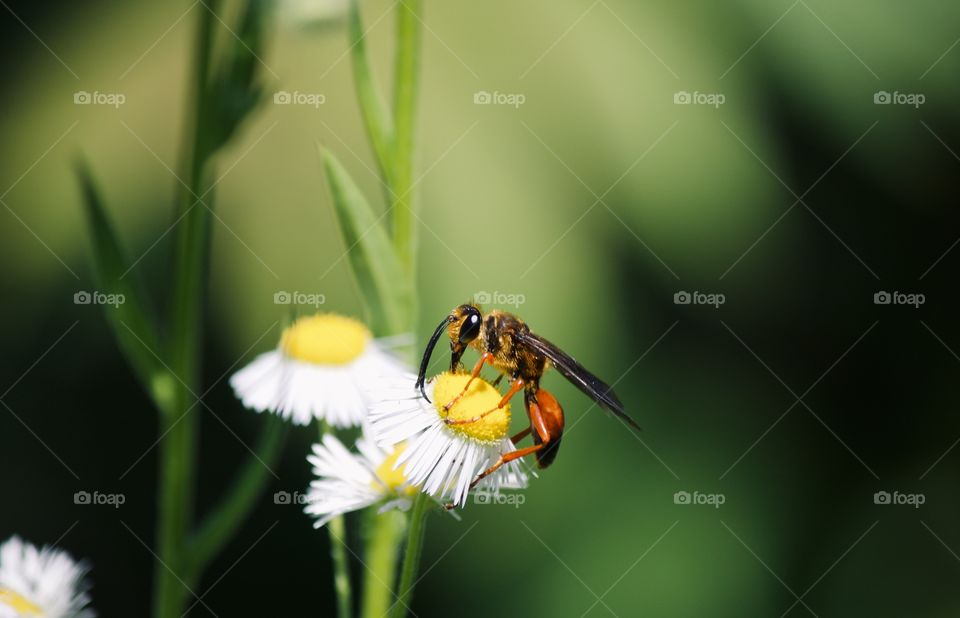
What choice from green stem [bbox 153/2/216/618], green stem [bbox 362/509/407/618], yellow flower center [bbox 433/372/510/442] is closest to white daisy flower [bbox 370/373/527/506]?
yellow flower center [bbox 433/372/510/442]

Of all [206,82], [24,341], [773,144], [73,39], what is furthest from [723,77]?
[24,341]

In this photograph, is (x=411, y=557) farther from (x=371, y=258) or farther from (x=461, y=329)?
(x=371, y=258)

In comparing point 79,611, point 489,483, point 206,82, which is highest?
point 206,82

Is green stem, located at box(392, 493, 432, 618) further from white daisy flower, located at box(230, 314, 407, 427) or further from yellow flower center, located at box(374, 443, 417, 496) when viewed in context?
white daisy flower, located at box(230, 314, 407, 427)

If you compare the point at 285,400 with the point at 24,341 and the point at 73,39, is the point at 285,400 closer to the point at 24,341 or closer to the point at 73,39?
the point at 24,341

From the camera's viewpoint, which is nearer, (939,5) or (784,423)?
(939,5)

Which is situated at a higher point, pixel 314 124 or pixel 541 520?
pixel 314 124

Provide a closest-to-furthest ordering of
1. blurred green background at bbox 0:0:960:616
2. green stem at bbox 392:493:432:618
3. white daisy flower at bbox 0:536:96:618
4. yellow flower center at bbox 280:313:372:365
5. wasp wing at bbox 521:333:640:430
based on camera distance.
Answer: green stem at bbox 392:493:432:618, white daisy flower at bbox 0:536:96:618, wasp wing at bbox 521:333:640:430, yellow flower center at bbox 280:313:372:365, blurred green background at bbox 0:0:960:616

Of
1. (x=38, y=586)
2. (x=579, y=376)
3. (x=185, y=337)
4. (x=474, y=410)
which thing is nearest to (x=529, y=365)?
(x=579, y=376)
